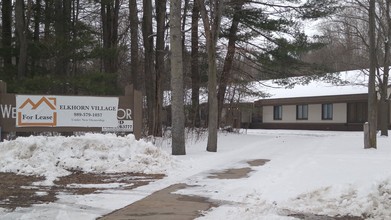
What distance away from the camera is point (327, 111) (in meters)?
37.4

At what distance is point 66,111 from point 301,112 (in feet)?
95.5

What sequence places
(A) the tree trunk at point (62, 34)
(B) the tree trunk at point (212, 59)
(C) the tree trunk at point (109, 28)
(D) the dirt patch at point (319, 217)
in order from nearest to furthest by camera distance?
1. (D) the dirt patch at point (319, 217)
2. (B) the tree trunk at point (212, 59)
3. (A) the tree trunk at point (62, 34)
4. (C) the tree trunk at point (109, 28)

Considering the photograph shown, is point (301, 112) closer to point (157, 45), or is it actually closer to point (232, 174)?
point (157, 45)

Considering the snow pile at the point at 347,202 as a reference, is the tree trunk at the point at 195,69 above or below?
above

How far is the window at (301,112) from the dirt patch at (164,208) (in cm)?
3212

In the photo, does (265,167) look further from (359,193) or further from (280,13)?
(280,13)

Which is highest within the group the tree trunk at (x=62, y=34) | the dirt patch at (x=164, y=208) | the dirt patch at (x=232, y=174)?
the tree trunk at (x=62, y=34)

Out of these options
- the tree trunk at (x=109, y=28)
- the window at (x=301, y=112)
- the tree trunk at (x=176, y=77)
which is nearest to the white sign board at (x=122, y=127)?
the tree trunk at (x=176, y=77)

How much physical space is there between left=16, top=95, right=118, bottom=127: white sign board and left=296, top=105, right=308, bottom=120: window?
1097 inches

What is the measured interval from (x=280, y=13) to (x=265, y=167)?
17051 millimetres

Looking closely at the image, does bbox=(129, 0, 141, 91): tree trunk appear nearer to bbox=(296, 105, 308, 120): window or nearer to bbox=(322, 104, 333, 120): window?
bbox=(322, 104, 333, 120): window

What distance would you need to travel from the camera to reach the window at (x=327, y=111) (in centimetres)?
3697

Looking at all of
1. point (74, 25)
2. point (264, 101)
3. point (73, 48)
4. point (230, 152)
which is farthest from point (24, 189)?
point (264, 101)

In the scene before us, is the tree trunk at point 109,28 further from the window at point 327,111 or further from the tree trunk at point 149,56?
the window at point 327,111
